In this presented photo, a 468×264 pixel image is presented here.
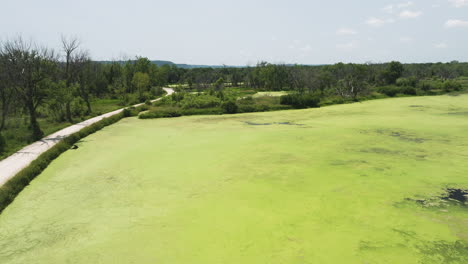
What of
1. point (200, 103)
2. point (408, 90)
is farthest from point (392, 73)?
point (200, 103)

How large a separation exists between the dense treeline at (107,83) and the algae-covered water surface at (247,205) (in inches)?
203

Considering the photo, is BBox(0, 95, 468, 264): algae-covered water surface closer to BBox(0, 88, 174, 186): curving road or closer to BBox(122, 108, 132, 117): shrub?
BBox(0, 88, 174, 186): curving road

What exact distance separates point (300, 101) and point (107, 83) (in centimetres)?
2996

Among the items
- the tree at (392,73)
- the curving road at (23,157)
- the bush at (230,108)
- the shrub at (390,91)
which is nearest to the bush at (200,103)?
the bush at (230,108)

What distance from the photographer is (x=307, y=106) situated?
30.3 metres

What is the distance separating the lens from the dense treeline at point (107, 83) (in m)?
15.7

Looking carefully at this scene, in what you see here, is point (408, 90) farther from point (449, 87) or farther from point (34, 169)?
point (34, 169)

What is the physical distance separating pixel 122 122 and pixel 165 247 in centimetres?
1723

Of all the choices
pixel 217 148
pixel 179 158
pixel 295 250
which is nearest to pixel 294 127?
pixel 217 148

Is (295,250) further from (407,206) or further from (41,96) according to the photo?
(41,96)

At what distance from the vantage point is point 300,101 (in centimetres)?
3000

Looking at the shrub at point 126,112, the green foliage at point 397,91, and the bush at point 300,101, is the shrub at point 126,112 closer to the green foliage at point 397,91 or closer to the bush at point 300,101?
the bush at point 300,101

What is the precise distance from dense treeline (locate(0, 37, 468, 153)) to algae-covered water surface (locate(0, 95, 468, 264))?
5.16 meters

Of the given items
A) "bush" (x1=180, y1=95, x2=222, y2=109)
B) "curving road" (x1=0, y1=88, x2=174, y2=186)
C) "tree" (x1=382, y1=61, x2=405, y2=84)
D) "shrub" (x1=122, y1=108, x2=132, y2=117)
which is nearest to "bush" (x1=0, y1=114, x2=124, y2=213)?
"curving road" (x1=0, y1=88, x2=174, y2=186)
